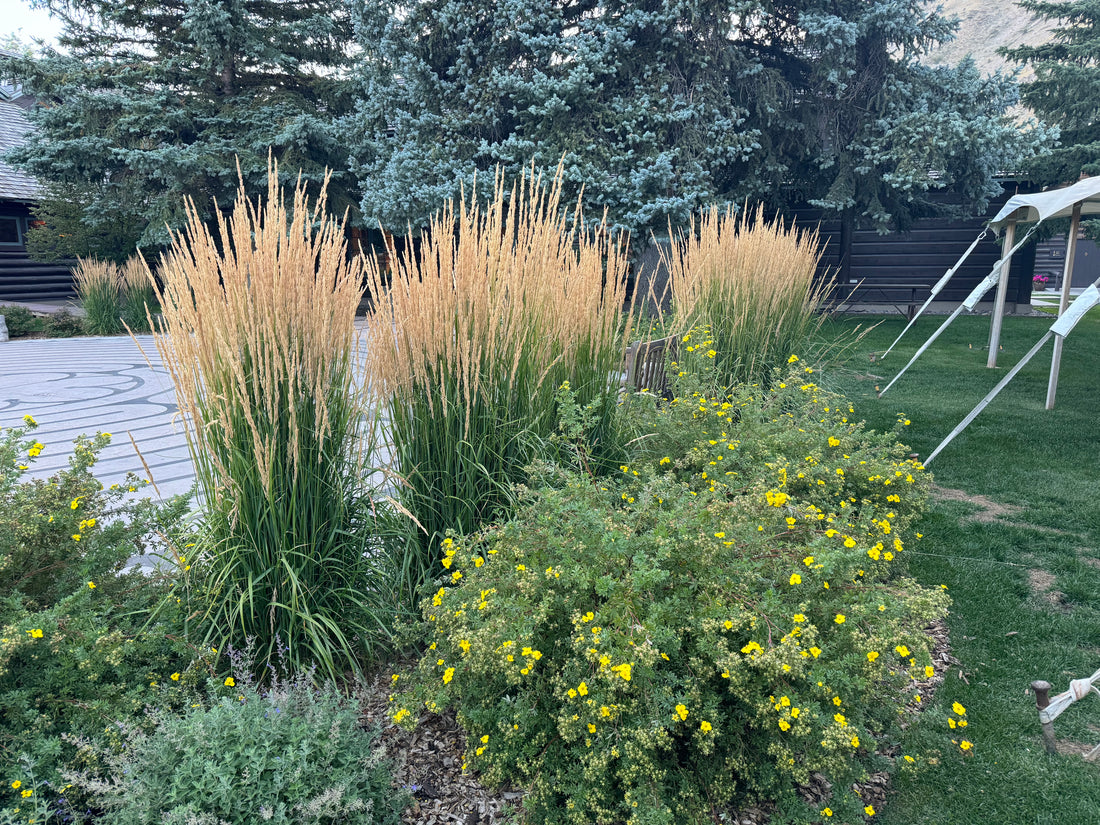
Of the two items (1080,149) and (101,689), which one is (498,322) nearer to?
(101,689)

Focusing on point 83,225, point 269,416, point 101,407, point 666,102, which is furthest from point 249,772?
point 83,225

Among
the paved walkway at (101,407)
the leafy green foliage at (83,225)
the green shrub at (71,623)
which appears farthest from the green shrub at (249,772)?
the leafy green foliage at (83,225)

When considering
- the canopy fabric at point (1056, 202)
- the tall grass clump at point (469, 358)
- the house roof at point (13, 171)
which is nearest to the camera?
the tall grass clump at point (469, 358)

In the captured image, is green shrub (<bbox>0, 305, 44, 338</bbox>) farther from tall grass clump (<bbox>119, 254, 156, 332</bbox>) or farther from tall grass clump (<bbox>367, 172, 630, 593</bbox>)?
tall grass clump (<bbox>367, 172, 630, 593</bbox>)

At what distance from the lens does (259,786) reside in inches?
57.9

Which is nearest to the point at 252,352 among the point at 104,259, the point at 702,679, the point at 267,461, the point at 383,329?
the point at 267,461

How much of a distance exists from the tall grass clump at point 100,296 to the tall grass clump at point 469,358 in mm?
11025

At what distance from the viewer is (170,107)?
11.2 m

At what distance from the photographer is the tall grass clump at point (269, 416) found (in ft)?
6.22

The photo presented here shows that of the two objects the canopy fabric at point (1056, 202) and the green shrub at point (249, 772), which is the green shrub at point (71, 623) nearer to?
Answer: the green shrub at point (249, 772)

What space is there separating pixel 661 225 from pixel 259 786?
905 cm

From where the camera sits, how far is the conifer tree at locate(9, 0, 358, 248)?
1081cm

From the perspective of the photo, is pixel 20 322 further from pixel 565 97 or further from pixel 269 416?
pixel 269 416

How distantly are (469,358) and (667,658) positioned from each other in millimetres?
1220
